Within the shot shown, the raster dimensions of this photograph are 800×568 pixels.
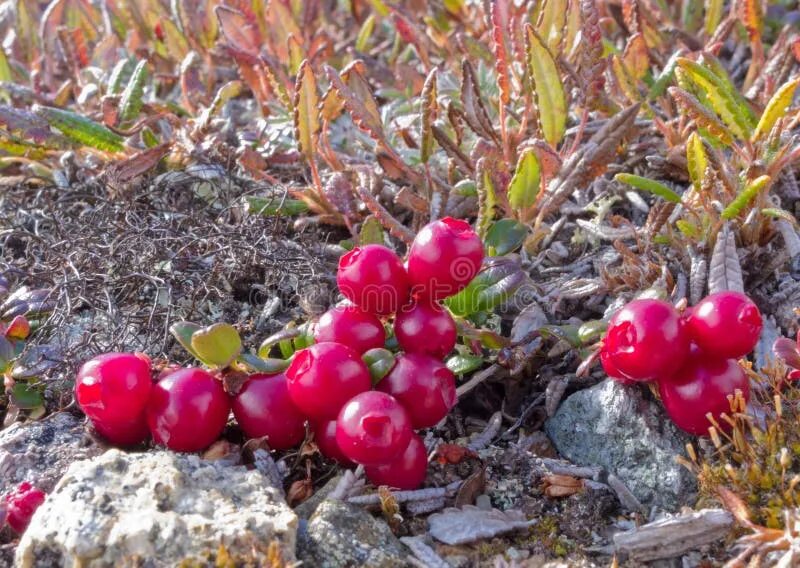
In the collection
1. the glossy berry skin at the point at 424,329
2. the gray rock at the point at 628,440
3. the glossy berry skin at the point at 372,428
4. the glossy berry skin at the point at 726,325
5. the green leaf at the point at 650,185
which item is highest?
the green leaf at the point at 650,185

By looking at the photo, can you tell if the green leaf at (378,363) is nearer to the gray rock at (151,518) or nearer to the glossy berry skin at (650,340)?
the gray rock at (151,518)

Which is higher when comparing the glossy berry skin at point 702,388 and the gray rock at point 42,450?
the glossy berry skin at point 702,388

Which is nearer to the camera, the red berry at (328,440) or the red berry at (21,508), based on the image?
the red berry at (21,508)

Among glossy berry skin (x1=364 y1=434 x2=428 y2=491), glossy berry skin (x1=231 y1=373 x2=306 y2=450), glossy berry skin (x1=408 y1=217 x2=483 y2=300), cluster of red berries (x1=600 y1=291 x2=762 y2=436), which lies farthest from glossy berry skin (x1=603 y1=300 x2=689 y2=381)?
glossy berry skin (x1=231 y1=373 x2=306 y2=450)

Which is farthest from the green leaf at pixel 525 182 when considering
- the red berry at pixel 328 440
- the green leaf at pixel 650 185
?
the red berry at pixel 328 440

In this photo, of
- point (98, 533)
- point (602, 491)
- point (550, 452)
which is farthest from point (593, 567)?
point (98, 533)

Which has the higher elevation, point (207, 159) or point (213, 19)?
point (213, 19)

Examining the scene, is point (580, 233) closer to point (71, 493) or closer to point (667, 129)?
point (667, 129)

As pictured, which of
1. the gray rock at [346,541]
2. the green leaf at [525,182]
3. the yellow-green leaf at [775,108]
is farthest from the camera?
the green leaf at [525,182]
